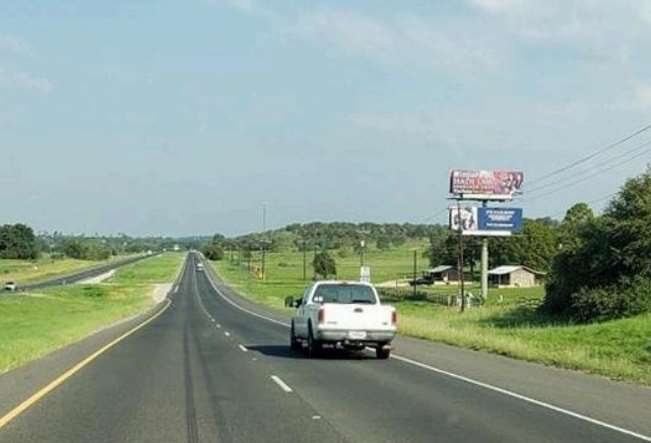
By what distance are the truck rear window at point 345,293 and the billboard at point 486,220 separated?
7206 cm

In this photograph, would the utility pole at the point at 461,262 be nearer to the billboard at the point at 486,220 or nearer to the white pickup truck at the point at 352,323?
the billboard at the point at 486,220

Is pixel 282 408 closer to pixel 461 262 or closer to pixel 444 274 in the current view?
pixel 461 262

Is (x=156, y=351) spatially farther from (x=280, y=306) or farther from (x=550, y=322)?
(x=280, y=306)

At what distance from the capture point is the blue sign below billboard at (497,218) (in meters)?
99.2

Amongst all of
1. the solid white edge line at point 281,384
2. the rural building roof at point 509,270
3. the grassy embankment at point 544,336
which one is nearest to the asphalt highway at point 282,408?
the solid white edge line at point 281,384

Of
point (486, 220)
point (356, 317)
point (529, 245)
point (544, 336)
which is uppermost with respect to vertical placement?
point (486, 220)

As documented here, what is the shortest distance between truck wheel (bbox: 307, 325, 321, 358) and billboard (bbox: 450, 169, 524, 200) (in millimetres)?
75251

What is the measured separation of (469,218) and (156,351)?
72.3 metres

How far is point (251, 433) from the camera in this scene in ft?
39.9

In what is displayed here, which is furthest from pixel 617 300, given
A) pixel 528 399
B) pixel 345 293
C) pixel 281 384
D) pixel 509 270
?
pixel 509 270

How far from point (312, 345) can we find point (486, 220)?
74.7 metres

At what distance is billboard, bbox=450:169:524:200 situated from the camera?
101062 millimetres

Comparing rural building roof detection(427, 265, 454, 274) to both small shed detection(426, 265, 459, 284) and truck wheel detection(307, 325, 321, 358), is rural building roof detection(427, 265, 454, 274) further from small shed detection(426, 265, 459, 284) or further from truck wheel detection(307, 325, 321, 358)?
truck wheel detection(307, 325, 321, 358)

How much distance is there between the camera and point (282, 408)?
48.8 ft
